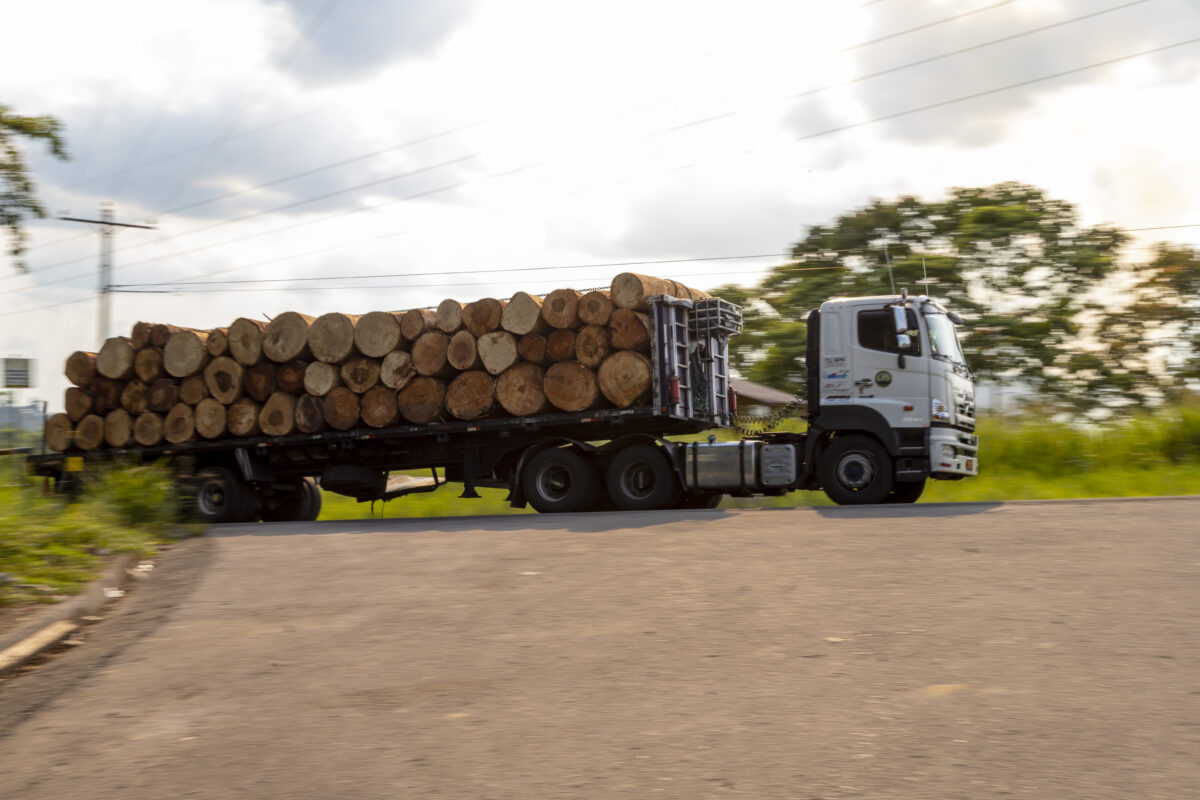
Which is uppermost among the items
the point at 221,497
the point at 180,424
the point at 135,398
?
the point at 135,398

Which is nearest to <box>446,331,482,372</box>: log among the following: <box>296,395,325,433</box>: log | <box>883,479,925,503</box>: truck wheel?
<box>296,395,325,433</box>: log

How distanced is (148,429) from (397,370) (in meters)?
4.81

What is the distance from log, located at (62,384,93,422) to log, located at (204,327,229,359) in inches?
110

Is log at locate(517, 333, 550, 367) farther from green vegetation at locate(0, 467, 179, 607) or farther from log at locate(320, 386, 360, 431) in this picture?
green vegetation at locate(0, 467, 179, 607)

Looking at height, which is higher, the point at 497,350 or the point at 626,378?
the point at 497,350

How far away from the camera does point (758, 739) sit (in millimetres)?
4414

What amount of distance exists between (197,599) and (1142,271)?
863 inches

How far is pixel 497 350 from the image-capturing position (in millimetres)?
15469

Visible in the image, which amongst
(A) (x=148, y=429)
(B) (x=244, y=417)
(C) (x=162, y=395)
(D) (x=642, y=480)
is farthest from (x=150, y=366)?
(D) (x=642, y=480)

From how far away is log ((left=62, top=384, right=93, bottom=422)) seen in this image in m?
18.9

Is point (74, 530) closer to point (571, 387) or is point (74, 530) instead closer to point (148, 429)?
point (571, 387)

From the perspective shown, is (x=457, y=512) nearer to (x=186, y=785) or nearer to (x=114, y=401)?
(x=114, y=401)

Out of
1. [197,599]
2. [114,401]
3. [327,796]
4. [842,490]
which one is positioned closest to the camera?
[327,796]

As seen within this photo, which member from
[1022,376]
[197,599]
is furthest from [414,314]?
[1022,376]
